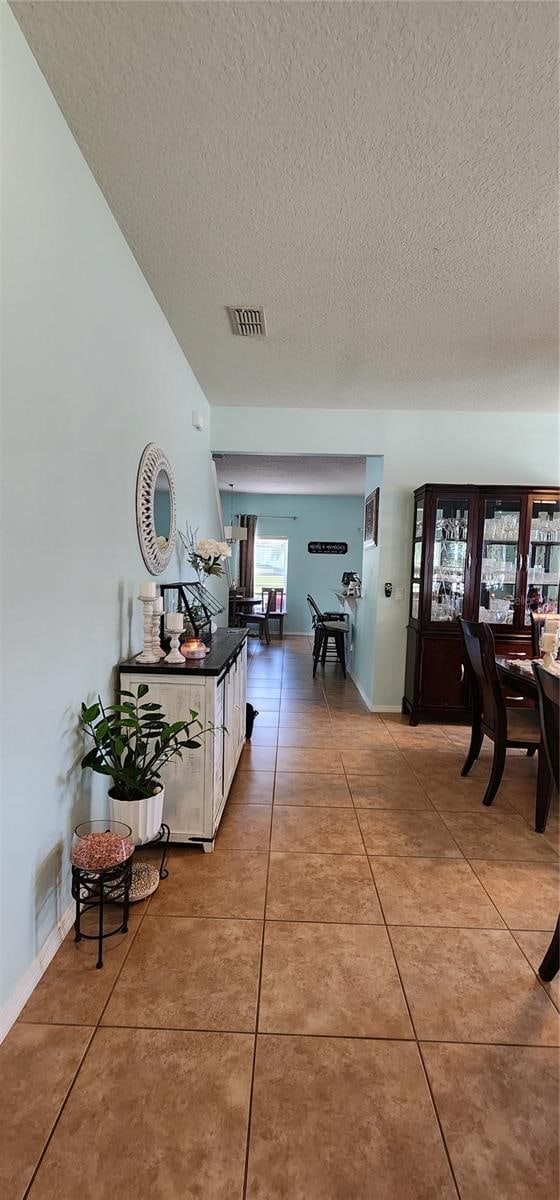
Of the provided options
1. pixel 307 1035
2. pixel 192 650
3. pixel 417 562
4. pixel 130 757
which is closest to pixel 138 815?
pixel 130 757

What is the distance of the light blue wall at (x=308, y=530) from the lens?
9.08m

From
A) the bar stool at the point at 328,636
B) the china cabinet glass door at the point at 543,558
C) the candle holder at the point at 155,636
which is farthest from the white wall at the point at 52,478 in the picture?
the bar stool at the point at 328,636

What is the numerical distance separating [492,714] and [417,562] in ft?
5.78

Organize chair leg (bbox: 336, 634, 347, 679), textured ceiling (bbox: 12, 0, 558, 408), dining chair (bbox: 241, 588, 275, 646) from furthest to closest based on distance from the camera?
1. dining chair (bbox: 241, 588, 275, 646)
2. chair leg (bbox: 336, 634, 347, 679)
3. textured ceiling (bbox: 12, 0, 558, 408)

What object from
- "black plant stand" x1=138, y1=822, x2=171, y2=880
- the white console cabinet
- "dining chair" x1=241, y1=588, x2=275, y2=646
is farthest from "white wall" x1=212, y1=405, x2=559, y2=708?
"dining chair" x1=241, y1=588, x2=275, y2=646

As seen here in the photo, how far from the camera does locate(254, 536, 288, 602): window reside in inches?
362

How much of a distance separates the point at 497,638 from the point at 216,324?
3036mm

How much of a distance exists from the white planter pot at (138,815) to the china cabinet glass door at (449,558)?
2.84 m

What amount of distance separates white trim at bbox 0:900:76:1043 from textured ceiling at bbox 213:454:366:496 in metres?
4.07

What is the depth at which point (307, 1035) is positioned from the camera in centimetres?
138

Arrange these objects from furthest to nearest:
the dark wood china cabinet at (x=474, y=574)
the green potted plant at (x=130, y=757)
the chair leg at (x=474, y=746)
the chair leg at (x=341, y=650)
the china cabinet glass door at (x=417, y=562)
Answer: the chair leg at (x=341, y=650), the china cabinet glass door at (x=417, y=562), the dark wood china cabinet at (x=474, y=574), the chair leg at (x=474, y=746), the green potted plant at (x=130, y=757)

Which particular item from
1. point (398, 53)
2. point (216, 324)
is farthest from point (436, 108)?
point (216, 324)

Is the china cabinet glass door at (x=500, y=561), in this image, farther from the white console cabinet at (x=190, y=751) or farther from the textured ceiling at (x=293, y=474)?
the white console cabinet at (x=190, y=751)

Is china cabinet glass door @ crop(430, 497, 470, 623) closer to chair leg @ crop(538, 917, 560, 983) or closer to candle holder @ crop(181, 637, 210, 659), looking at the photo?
candle holder @ crop(181, 637, 210, 659)
